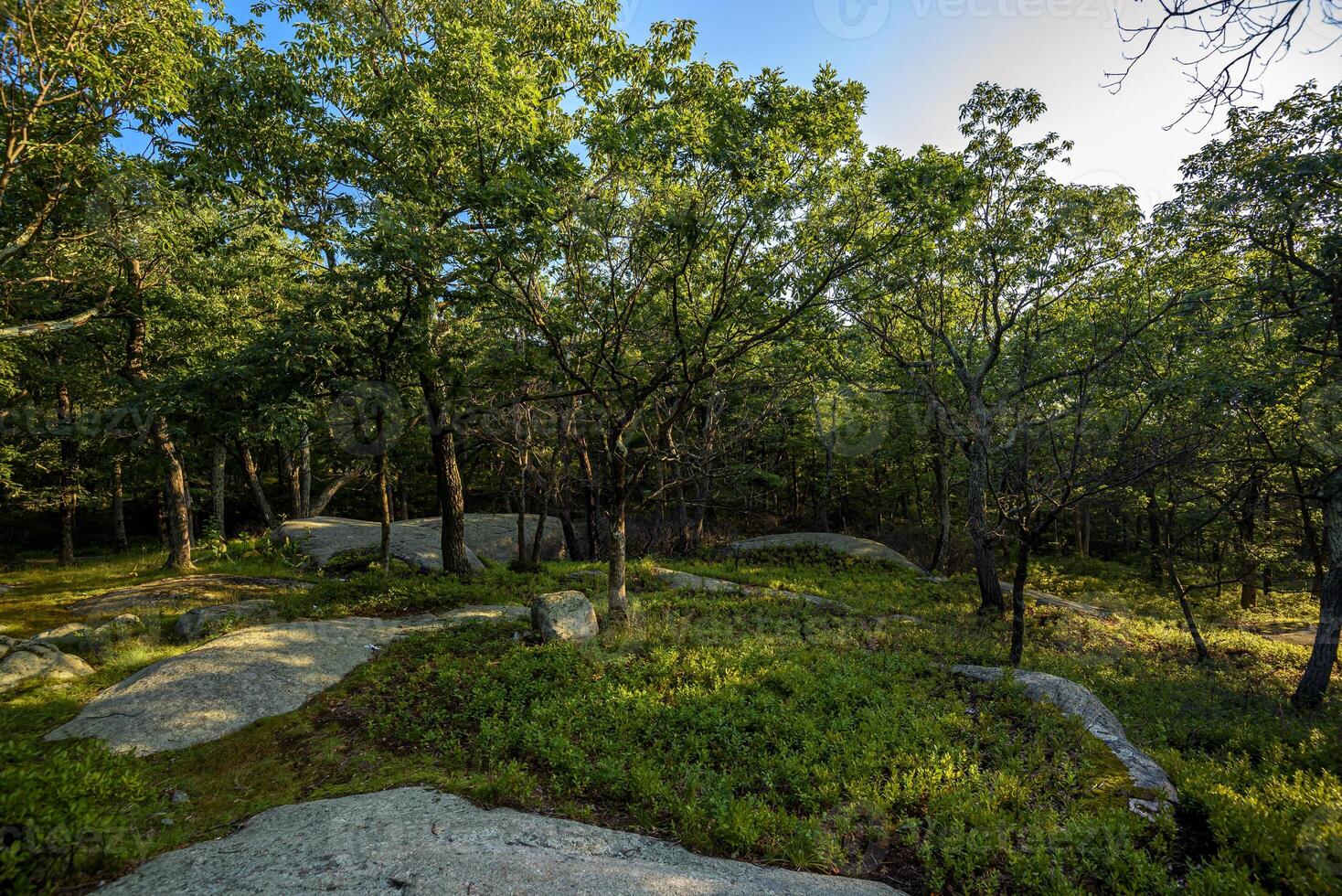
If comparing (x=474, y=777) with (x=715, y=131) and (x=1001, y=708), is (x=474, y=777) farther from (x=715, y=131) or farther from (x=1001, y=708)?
(x=715, y=131)

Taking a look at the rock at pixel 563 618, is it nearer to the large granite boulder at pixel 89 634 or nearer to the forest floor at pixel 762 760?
the forest floor at pixel 762 760

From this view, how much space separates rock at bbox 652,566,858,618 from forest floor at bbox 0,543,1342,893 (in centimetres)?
282

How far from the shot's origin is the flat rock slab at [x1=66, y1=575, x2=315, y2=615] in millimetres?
11883

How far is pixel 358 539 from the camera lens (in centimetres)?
1805

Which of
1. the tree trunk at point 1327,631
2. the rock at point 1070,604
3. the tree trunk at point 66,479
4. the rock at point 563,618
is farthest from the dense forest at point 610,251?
the tree trunk at point 66,479

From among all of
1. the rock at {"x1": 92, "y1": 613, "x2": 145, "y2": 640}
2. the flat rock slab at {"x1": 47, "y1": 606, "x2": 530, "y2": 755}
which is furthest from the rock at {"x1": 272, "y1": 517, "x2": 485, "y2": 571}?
the flat rock slab at {"x1": 47, "y1": 606, "x2": 530, "y2": 755}

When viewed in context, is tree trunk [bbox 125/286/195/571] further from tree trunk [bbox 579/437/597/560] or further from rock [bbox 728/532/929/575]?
rock [bbox 728/532/929/575]

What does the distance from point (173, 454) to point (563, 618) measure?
12.5 meters

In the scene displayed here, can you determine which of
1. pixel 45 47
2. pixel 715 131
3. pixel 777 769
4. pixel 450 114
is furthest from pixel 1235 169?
pixel 45 47

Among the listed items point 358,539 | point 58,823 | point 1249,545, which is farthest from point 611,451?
point 1249,545

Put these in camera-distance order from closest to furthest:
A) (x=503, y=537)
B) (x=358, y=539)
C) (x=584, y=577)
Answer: (x=584, y=577) → (x=358, y=539) → (x=503, y=537)

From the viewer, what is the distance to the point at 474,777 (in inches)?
218

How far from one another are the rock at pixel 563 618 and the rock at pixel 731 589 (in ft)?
17.8

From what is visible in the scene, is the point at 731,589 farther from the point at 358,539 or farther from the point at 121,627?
the point at 121,627
